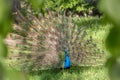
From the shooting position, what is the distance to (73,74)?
4477mm

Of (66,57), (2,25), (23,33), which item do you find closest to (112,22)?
(2,25)

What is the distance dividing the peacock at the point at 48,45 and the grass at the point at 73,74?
86 mm

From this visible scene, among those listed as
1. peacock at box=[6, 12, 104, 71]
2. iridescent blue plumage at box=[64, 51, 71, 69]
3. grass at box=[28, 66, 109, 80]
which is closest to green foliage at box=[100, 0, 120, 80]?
grass at box=[28, 66, 109, 80]

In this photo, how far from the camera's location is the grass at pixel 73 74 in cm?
432

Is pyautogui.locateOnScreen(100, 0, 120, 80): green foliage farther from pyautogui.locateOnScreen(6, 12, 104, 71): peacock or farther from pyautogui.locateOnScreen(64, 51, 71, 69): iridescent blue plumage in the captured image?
pyautogui.locateOnScreen(64, 51, 71, 69): iridescent blue plumage

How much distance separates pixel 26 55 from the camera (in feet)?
15.8

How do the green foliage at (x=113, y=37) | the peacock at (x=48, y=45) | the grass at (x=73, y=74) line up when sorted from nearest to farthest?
the green foliage at (x=113, y=37) → the grass at (x=73, y=74) → the peacock at (x=48, y=45)

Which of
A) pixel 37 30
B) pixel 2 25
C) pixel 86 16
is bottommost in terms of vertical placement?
pixel 86 16

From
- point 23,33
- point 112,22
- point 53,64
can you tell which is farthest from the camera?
point 23,33

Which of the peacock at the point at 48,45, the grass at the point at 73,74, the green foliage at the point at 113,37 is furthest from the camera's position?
the peacock at the point at 48,45

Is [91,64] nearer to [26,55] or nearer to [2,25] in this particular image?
[26,55]

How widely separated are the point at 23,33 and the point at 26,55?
1.06 feet

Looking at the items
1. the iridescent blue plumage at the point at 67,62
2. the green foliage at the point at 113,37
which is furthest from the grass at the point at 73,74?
the green foliage at the point at 113,37

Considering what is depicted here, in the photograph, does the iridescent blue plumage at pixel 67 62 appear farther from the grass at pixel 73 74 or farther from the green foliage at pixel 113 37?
the green foliage at pixel 113 37
